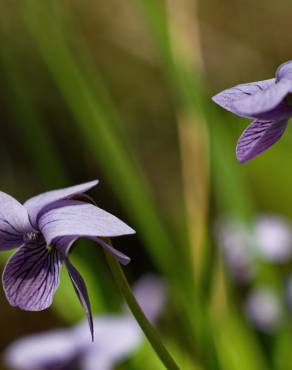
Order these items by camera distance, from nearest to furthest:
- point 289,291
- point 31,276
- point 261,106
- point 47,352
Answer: point 261,106 < point 31,276 < point 47,352 < point 289,291

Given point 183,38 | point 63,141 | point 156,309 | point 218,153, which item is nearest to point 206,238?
point 218,153

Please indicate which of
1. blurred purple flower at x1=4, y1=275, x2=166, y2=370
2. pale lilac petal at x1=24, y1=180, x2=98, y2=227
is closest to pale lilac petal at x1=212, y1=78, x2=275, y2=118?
pale lilac petal at x1=24, y1=180, x2=98, y2=227

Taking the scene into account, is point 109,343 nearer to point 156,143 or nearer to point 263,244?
point 263,244

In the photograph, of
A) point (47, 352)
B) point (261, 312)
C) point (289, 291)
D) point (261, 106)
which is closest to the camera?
point (261, 106)

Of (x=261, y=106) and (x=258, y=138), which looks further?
(x=258, y=138)

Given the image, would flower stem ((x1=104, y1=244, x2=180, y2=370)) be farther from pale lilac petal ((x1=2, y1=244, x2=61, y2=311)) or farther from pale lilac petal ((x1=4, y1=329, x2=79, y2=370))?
pale lilac petal ((x1=4, y1=329, x2=79, y2=370))

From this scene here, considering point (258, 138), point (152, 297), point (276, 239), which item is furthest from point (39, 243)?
point (276, 239)

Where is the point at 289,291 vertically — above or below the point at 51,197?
below
